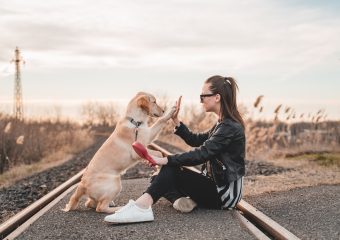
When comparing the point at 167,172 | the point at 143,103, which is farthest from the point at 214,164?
the point at 143,103

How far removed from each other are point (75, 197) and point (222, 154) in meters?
1.78

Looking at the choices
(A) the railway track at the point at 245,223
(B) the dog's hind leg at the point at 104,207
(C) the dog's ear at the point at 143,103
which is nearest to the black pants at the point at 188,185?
(A) the railway track at the point at 245,223

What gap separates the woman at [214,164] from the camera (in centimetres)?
534

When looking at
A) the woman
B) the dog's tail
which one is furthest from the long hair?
the dog's tail

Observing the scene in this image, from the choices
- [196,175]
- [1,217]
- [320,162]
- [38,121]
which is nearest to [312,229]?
[196,175]

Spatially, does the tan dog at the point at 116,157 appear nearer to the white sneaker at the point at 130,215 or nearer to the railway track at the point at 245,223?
the railway track at the point at 245,223

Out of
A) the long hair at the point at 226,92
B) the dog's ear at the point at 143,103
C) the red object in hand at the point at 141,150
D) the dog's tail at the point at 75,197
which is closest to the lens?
the red object in hand at the point at 141,150

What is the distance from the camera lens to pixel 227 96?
220 inches

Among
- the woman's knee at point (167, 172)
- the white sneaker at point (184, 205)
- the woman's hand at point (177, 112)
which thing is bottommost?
the white sneaker at point (184, 205)

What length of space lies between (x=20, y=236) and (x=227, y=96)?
2.55 metres

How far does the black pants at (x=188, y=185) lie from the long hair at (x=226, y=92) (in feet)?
2.39

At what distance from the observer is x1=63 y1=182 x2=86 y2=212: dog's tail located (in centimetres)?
580

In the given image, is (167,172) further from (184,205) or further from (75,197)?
(75,197)

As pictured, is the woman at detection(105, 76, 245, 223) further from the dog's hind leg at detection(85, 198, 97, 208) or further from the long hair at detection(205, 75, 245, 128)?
the dog's hind leg at detection(85, 198, 97, 208)
